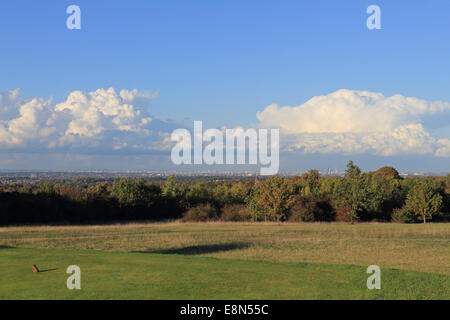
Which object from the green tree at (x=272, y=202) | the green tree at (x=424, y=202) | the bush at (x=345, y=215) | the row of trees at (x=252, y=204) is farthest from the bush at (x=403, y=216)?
the green tree at (x=272, y=202)

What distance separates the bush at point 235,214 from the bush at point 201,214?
1.58 m

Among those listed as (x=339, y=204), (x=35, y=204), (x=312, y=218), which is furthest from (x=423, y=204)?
(x=35, y=204)

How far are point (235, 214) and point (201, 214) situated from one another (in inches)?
222

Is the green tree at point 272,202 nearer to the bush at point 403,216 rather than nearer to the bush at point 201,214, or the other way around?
the bush at point 201,214

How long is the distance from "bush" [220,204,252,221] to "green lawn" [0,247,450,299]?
190 feet

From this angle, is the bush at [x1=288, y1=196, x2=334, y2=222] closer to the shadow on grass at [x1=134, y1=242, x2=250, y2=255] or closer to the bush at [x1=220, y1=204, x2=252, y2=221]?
the bush at [x1=220, y1=204, x2=252, y2=221]

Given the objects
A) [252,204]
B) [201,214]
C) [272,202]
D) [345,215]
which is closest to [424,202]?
[345,215]

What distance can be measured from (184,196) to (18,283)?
226 ft

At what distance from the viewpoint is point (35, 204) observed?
6328 cm

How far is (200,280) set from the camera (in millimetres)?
11609

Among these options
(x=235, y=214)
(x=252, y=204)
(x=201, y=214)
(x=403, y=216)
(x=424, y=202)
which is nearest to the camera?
(x=424, y=202)

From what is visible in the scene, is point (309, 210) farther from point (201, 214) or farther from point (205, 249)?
point (205, 249)

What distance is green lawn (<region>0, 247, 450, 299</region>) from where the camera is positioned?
10172mm
